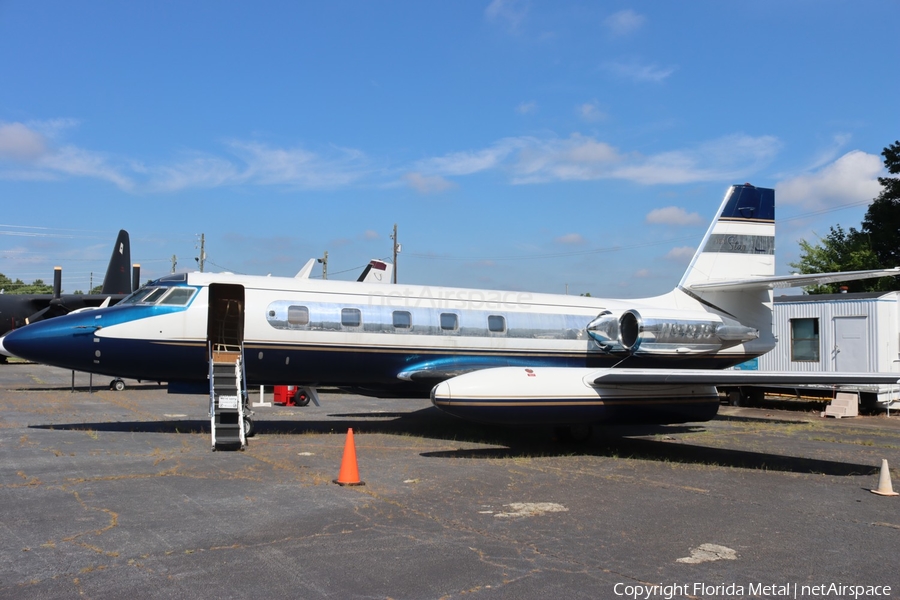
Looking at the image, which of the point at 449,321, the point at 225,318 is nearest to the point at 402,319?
the point at 449,321

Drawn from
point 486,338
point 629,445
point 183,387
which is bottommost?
point 629,445

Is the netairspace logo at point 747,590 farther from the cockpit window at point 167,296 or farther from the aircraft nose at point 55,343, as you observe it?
the aircraft nose at point 55,343

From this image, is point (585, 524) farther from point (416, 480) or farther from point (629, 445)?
point (629, 445)

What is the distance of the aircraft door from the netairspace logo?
31.9 feet

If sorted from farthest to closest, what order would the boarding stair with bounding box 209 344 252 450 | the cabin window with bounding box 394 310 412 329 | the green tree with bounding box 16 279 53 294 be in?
the green tree with bounding box 16 279 53 294, the cabin window with bounding box 394 310 412 329, the boarding stair with bounding box 209 344 252 450

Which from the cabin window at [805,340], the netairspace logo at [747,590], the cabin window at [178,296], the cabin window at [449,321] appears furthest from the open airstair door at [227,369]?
the cabin window at [805,340]

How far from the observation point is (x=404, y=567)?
6.01m

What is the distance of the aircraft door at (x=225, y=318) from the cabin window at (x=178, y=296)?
0.40 metres

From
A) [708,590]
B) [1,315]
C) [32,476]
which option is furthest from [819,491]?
[1,315]

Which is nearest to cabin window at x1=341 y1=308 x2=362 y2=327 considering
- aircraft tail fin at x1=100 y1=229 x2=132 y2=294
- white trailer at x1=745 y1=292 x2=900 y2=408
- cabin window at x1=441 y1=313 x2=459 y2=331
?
cabin window at x1=441 y1=313 x2=459 y2=331

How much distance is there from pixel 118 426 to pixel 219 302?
3.54m

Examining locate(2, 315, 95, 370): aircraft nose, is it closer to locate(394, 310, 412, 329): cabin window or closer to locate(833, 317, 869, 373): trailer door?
locate(394, 310, 412, 329): cabin window

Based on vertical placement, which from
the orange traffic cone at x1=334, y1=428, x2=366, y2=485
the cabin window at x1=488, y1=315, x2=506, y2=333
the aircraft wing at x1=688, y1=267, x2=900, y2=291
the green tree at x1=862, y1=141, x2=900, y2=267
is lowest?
the orange traffic cone at x1=334, y1=428, x2=366, y2=485

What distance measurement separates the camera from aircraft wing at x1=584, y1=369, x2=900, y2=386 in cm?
1145
